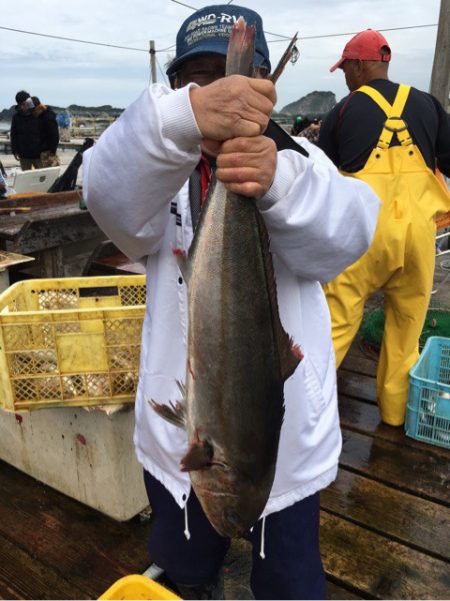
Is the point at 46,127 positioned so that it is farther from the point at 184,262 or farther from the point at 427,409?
the point at 184,262

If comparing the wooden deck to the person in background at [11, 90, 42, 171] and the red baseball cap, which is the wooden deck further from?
the person in background at [11, 90, 42, 171]

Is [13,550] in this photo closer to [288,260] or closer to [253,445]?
[253,445]

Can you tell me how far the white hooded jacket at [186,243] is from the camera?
126 cm

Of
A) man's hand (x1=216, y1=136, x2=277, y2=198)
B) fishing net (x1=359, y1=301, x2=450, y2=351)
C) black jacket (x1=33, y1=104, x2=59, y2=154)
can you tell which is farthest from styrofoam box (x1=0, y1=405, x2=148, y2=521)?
black jacket (x1=33, y1=104, x2=59, y2=154)

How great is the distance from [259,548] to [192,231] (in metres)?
1.13

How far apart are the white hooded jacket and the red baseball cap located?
206 centimetres

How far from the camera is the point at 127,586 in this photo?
1.78m

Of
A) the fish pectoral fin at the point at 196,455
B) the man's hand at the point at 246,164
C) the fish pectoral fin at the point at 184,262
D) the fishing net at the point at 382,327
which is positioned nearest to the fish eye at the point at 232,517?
the fish pectoral fin at the point at 196,455

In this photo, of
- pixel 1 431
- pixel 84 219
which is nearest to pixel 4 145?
pixel 84 219

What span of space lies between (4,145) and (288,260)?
4619cm

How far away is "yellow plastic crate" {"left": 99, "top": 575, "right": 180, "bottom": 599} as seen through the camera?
1.75 metres

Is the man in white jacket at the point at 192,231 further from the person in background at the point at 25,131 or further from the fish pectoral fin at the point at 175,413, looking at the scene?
the person in background at the point at 25,131

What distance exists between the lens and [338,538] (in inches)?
108

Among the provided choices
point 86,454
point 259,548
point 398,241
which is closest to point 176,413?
point 259,548
